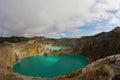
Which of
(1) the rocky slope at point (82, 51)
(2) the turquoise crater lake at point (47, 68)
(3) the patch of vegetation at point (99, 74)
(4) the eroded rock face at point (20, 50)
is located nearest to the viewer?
(3) the patch of vegetation at point (99, 74)

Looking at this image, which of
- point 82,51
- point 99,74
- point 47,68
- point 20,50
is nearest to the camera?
point 99,74

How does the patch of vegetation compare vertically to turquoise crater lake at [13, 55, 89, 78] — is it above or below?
A: above

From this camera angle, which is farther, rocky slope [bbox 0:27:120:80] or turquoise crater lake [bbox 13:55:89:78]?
turquoise crater lake [bbox 13:55:89:78]

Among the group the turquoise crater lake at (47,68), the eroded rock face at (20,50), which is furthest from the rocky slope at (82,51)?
the turquoise crater lake at (47,68)

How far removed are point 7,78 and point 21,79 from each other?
4.69 ft

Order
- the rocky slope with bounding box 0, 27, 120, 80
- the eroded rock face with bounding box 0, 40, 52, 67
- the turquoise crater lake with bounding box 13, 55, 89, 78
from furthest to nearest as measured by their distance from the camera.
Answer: the eroded rock face with bounding box 0, 40, 52, 67
the turquoise crater lake with bounding box 13, 55, 89, 78
the rocky slope with bounding box 0, 27, 120, 80

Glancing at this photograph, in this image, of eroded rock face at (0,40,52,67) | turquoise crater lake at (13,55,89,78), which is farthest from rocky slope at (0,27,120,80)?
turquoise crater lake at (13,55,89,78)

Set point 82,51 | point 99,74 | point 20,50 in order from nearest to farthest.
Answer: point 99,74, point 20,50, point 82,51

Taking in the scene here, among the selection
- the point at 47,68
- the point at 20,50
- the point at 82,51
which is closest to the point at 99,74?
the point at 47,68

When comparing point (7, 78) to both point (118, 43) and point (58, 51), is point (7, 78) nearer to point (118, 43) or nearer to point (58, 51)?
point (118, 43)

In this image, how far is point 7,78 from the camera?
1780 centimetres

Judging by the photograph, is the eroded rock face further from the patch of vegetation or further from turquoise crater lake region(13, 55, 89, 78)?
the patch of vegetation

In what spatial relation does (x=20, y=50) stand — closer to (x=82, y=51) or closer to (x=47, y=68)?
(x=47, y=68)

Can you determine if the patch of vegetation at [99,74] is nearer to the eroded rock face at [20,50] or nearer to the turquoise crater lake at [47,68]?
the turquoise crater lake at [47,68]
